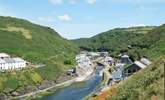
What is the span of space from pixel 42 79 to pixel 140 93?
137 meters

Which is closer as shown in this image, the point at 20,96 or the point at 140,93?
the point at 140,93

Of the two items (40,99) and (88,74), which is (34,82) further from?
(88,74)

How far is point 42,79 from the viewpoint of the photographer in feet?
519

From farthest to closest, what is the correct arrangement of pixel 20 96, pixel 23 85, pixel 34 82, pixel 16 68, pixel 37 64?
pixel 37 64, pixel 16 68, pixel 34 82, pixel 23 85, pixel 20 96

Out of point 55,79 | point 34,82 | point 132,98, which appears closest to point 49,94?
point 34,82

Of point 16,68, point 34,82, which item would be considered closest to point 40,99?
point 34,82

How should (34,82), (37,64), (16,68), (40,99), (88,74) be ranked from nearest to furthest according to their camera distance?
(40,99), (34,82), (16,68), (37,64), (88,74)

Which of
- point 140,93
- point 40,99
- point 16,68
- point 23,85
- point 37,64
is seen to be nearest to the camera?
point 140,93

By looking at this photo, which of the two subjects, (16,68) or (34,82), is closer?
(34,82)

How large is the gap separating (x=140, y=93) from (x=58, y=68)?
162 metres

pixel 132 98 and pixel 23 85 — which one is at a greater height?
pixel 132 98

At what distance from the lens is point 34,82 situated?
149500mm

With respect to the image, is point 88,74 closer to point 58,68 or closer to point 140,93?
point 58,68

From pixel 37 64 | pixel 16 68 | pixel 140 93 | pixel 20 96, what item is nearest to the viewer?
pixel 140 93
